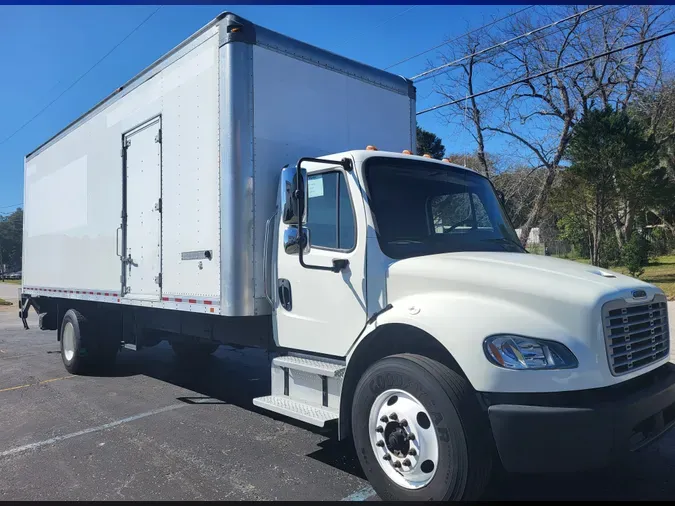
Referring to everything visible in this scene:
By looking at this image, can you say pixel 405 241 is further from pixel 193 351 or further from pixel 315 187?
pixel 193 351

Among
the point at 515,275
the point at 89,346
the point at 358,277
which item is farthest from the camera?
the point at 89,346

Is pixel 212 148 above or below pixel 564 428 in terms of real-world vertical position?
above

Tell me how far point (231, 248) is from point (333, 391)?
1.51m

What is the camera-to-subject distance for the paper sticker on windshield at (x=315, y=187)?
436cm

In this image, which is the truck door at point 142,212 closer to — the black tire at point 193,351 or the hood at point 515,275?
the black tire at point 193,351

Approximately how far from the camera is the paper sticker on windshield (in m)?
4.36

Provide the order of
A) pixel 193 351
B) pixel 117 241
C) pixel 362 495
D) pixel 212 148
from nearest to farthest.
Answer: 1. pixel 362 495
2. pixel 212 148
3. pixel 117 241
4. pixel 193 351

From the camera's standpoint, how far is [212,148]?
16.2 ft

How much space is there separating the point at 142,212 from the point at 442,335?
4.12 meters

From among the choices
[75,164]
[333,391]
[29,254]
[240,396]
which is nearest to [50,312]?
[29,254]

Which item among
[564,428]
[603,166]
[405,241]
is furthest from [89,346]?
[603,166]

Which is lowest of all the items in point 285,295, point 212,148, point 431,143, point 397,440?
point 397,440

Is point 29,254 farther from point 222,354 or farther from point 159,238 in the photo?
point 159,238

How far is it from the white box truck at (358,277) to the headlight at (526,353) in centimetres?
1
